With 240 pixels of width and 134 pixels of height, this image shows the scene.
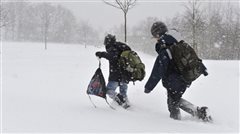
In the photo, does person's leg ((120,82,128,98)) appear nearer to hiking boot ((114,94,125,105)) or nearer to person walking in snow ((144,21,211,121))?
hiking boot ((114,94,125,105))

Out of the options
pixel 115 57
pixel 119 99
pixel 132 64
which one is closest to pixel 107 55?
pixel 115 57

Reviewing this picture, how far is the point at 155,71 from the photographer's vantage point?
16.5 ft

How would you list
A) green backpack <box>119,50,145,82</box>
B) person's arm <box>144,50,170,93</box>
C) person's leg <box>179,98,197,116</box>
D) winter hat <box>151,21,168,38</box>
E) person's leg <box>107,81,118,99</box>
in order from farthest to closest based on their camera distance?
person's leg <box>107,81,118,99</box>, green backpack <box>119,50,145,82</box>, person's leg <box>179,98,197,116</box>, winter hat <box>151,21,168,38</box>, person's arm <box>144,50,170,93</box>

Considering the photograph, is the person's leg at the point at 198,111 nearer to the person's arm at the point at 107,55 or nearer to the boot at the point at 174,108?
the boot at the point at 174,108

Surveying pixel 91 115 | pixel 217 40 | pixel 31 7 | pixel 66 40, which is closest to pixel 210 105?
pixel 91 115

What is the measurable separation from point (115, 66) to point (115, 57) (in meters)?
0.20

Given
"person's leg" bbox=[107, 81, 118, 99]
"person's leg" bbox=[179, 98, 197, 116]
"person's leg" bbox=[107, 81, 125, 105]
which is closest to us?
"person's leg" bbox=[179, 98, 197, 116]

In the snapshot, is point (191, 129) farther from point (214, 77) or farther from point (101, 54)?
point (214, 77)

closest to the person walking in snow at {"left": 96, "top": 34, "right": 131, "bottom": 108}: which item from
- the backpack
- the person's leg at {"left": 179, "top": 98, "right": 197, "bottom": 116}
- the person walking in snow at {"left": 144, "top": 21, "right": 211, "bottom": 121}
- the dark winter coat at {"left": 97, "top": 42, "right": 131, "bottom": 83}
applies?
the dark winter coat at {"left": 97, "top": 42, "right": 131, "bottom": 83}

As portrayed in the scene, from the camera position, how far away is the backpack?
16.2ft

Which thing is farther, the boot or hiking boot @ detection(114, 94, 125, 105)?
hiking boot @ detection(114, 94, 125, 105)

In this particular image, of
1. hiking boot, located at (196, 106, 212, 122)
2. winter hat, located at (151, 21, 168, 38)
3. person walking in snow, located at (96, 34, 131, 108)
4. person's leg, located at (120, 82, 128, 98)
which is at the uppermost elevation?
winter hat, located at (151, 21, 168, 38)

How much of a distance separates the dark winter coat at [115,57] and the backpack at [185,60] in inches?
44.6

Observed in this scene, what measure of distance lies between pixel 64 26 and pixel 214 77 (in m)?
91.6
